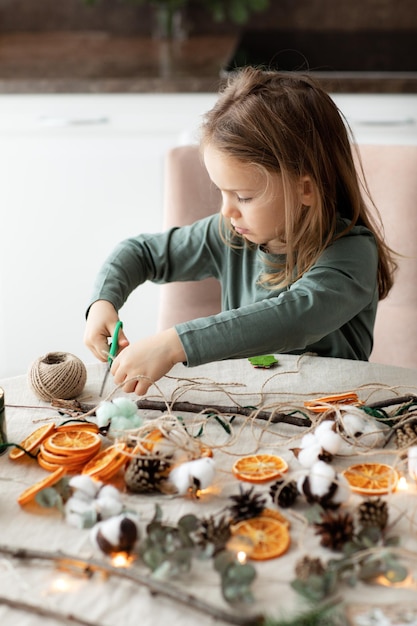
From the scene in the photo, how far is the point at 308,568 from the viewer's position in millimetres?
671

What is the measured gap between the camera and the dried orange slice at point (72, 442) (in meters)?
0.85

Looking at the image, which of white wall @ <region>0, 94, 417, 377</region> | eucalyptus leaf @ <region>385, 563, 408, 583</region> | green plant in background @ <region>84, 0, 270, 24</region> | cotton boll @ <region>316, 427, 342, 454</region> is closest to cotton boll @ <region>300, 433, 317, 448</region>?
cotton boll @ <region>316, 427, 342, 454</region>

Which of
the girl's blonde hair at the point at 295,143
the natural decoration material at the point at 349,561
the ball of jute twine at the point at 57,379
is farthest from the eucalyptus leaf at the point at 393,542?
the girl's blonde hair at the point at 295,143

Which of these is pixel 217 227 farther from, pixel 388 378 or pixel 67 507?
pixel 67 507

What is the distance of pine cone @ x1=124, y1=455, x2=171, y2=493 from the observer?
31.4 inches

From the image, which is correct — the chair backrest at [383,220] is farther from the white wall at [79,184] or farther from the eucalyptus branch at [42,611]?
the eucalyptus branch at [42,611]

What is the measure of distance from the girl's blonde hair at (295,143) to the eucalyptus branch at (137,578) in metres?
0.63

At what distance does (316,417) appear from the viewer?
3.08 ft

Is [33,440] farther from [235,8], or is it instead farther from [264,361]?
[235,8]

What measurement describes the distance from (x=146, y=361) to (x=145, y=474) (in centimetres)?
21

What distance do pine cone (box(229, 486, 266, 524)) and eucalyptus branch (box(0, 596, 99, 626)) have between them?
18cm

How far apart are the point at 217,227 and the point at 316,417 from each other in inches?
20.7

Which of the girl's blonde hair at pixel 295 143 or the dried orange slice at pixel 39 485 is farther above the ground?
the girl's blonde hair at pixel 295 143

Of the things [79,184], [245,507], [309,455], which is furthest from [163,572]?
[79,184]
